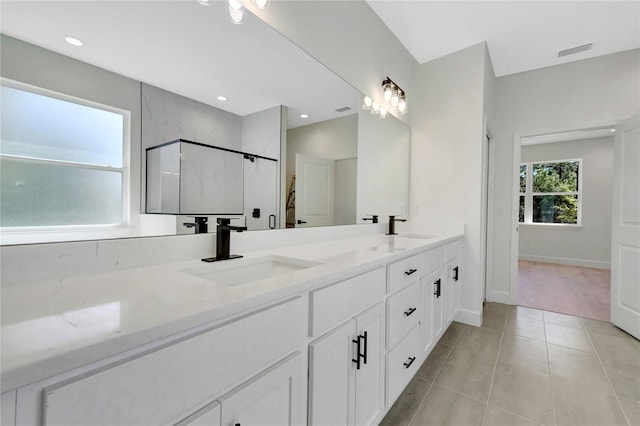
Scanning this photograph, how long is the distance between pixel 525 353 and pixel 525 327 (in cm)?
60

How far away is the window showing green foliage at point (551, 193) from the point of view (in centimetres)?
548

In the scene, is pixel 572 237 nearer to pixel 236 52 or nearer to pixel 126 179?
pixel 236 52

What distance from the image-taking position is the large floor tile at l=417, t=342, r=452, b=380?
1822 mm

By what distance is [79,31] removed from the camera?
0.78 m

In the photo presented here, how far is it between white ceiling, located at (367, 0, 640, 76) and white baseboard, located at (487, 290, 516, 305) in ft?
8.61

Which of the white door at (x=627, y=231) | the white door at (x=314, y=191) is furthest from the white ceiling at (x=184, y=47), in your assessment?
the white door at (x=627, y=231)

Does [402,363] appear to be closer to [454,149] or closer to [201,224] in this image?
[201,224]

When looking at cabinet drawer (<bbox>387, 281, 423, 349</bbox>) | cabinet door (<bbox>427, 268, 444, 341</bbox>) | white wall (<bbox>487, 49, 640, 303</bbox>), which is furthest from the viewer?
white wall (<bbox>487, 49, 640, 303</bbox>)

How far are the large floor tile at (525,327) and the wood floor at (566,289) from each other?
1.79ft

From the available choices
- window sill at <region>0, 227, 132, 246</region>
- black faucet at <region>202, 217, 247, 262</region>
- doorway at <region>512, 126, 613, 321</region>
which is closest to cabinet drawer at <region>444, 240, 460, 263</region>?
black faucet at <region>202, 217, 247, 262</region>

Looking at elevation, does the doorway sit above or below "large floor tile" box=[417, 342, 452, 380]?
above

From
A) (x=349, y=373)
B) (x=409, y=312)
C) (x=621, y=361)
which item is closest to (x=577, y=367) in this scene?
(x=621, y=361)

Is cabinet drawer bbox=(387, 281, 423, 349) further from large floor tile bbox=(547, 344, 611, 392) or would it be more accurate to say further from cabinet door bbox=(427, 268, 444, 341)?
large floor tile bbox=(547, 344, 611, 392)

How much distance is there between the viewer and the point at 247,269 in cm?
117
